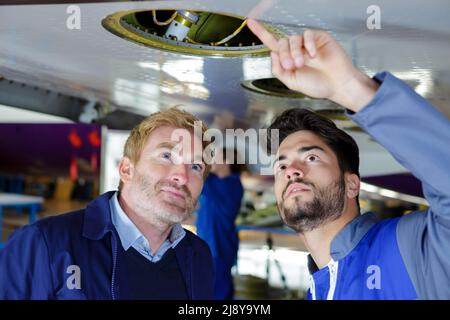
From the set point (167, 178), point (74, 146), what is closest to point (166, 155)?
point (167, 178)

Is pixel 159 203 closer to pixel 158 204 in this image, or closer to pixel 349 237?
pixel 158 204

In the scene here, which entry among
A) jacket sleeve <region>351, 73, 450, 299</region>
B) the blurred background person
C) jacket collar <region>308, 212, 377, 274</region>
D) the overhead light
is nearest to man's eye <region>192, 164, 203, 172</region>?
the overhead light

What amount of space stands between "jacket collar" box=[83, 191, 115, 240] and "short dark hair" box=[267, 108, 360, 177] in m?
0.38

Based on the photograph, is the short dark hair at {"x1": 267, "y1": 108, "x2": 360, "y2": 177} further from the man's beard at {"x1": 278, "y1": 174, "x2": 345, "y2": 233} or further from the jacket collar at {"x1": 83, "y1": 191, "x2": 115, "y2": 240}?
the jacket collar at {"x1": 83, "y1": 191, "x2": 115, "y2": 240}

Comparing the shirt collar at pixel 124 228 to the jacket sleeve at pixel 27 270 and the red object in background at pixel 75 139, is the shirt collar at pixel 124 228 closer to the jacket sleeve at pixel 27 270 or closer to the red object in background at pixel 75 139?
the jacket sleeve at pixel 27 270

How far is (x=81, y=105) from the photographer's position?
2.06 m

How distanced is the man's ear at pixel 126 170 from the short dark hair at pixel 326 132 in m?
0.37

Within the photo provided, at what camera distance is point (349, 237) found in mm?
926

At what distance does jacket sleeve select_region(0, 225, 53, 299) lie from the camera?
0.97 meters

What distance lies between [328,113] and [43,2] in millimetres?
1356

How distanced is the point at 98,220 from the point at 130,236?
0.08 m

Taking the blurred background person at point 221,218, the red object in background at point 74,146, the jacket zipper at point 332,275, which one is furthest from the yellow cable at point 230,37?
the red object in background at point 74,146

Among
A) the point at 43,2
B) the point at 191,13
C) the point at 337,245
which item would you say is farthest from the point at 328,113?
the point at 43,2

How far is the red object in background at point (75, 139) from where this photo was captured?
6611mm
